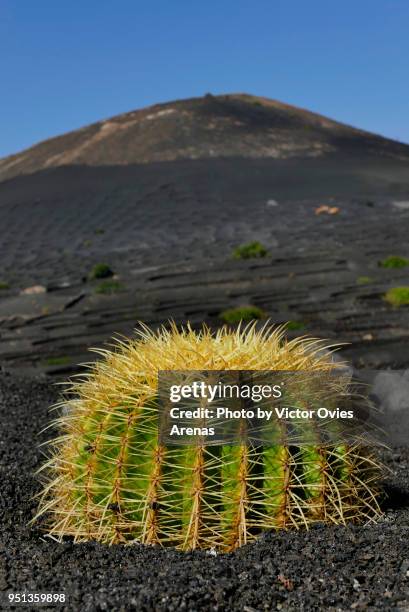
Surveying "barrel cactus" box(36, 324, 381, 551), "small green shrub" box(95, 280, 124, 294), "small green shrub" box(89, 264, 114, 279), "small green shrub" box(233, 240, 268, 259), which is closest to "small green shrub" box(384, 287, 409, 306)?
"small green shrub" box(95, 280, 124, 294)

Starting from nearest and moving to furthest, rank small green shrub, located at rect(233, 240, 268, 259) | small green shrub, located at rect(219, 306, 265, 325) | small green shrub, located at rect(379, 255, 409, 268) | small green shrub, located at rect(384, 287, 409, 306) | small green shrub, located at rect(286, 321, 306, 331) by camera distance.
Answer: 1. small green shrub, located at rect(286, 321, 306, 331)
2. small green shrub, located at rect(219, 306, 265, 325)
3. small green shrub, located at rect(384, 287, 409, 306)
4. small green shrub, located at rect(379, 255, 409, 268)
5. small green shrub, located at rect(233, 240, 268, 259)

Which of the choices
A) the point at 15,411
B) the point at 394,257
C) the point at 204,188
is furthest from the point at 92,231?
the point at 15,411

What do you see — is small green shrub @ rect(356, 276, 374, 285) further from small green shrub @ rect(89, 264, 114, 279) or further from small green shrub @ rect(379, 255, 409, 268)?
small green shrub @ rect(89, 264, 114, 279)

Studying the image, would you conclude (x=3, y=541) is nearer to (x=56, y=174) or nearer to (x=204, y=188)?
(x=204, y=188)

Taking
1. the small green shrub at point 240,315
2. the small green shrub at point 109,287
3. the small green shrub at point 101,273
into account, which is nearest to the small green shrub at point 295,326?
the small green shrub at point 240,315

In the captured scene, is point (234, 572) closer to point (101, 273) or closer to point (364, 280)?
point (364, 280)

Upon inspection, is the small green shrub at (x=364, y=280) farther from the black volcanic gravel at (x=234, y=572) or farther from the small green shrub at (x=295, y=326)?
the black volcanic gravel at (x=234, y=572)
